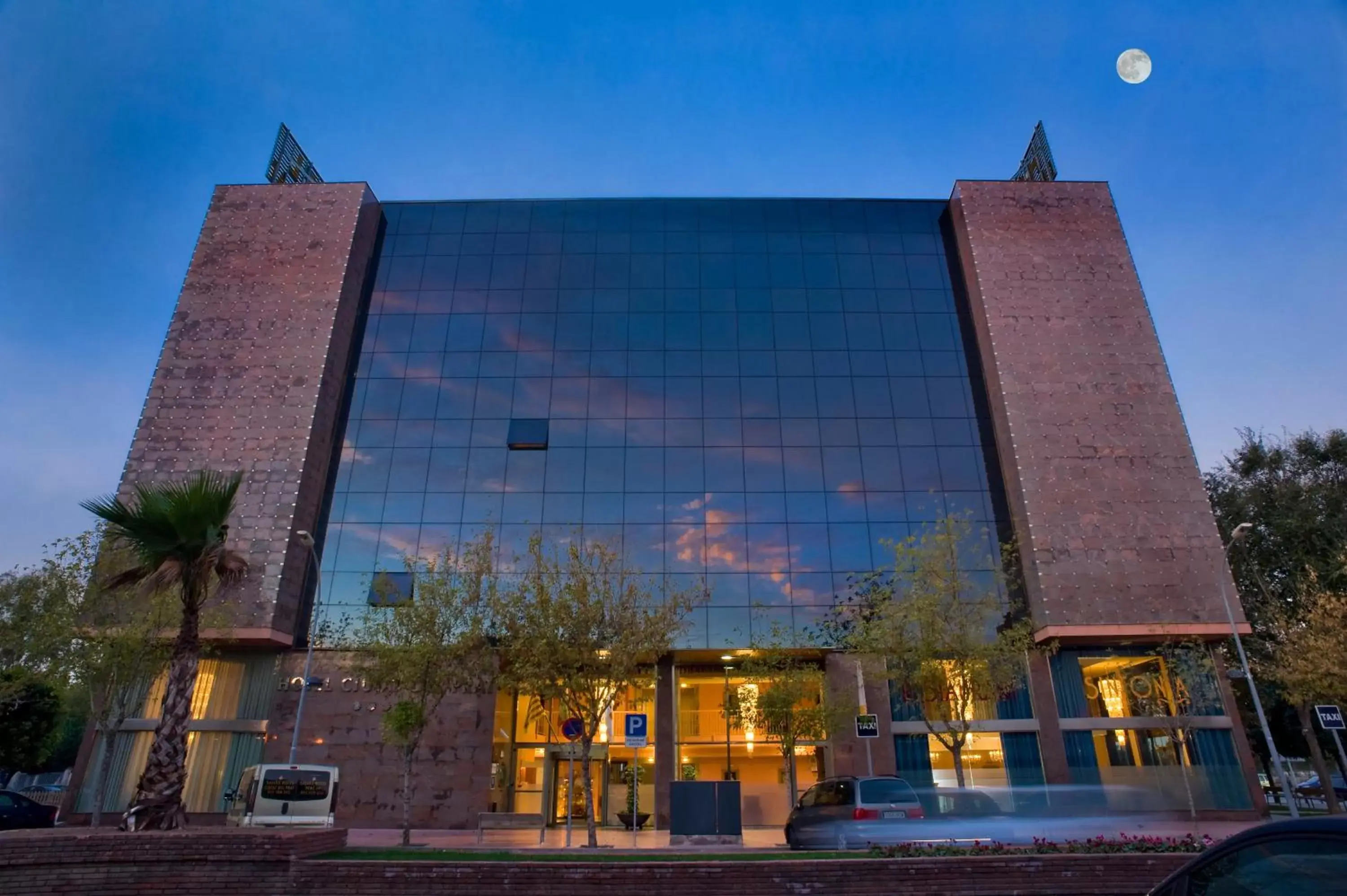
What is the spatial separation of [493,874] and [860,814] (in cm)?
859

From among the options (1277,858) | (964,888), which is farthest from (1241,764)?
(1277,858)

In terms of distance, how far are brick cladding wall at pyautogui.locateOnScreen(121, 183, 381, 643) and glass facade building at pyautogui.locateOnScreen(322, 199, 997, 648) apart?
5.25ft

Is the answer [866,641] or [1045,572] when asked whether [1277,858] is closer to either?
[866,641]

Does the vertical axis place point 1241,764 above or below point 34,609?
below

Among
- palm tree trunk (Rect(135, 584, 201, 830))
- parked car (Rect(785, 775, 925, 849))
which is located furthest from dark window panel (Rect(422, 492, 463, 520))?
parked car (Rect(785, 775, 925, 849))

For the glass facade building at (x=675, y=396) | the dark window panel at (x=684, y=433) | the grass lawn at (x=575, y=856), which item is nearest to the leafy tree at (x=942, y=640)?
the glass facade building at (x=675, y=396)

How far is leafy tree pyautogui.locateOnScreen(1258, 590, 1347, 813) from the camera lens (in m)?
25.9

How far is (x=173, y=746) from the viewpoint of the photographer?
13.1 meters

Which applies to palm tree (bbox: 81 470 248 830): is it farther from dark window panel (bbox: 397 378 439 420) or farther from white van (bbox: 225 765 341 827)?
dark window panel (bbox: 397 378 439 420)

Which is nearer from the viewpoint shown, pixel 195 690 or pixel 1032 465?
pixel 195 690

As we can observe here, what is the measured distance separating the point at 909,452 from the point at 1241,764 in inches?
671

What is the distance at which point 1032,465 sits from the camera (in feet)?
109

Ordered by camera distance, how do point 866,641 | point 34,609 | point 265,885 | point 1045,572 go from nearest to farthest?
point 265,885, point 866,641, point 34,609, point 1045,572

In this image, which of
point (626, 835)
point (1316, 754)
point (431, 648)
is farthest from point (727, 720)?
point (1316, 754)
